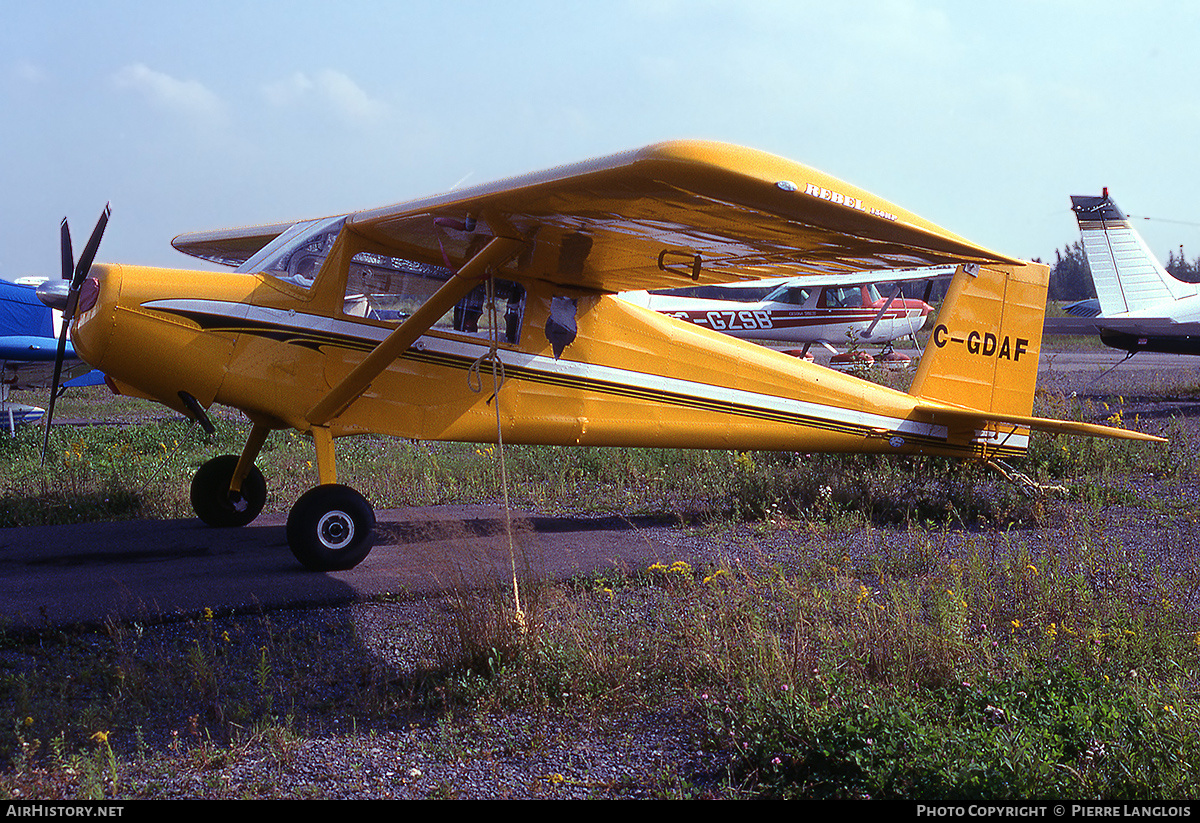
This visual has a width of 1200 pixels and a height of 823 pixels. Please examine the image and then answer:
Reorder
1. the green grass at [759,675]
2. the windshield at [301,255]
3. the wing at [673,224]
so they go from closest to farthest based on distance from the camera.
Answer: the green grass at [759,675], the wing at [673,224], the windshield at [301,255]

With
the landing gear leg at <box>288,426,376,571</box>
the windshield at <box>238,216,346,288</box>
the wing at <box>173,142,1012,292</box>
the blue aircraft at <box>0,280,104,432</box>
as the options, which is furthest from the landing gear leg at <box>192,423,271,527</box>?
the blue aircraft at <box>0,280,104,432</box>

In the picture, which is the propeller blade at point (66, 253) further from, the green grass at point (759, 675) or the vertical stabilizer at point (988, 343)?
the vertical stabilizer at point (988, 343)

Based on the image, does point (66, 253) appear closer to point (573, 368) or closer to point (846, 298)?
point (573, 368)

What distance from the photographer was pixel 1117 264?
16.7 metres

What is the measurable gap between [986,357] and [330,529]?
21.0 ft

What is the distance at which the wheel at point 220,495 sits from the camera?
7262 mm

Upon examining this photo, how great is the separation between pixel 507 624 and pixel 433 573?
1.26 m

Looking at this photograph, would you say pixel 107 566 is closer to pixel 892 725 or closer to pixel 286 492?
pixel 286 492

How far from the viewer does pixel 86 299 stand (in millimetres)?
5719

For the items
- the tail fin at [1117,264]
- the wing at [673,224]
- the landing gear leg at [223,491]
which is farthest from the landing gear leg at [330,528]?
the tail fin at [1117,264]

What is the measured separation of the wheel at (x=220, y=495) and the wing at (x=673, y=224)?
8.19 feet

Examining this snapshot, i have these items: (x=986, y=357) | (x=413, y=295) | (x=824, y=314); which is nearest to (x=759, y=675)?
(x=413, y=295)

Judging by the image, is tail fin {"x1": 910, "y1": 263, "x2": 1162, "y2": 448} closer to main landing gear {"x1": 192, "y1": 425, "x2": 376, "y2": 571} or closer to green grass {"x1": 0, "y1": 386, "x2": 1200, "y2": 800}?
green grass {"x1": 0, "y1": 386, "x2": 1200, "y2": 800}

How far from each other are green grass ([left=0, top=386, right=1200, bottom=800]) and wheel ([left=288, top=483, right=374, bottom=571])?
2.77 ft
